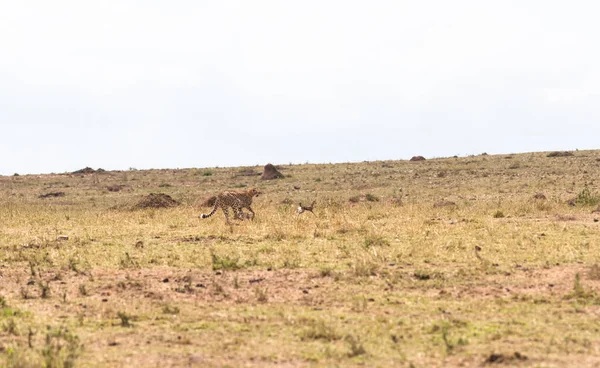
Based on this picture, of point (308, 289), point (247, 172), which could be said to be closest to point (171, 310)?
point (308, 289)

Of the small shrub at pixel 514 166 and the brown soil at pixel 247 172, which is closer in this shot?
the small shrub at pixel 514 166

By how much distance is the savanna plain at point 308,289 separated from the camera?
322 inches

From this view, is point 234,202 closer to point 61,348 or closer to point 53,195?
point 61,348

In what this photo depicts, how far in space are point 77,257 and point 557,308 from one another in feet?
28.8

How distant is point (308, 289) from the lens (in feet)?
37.5

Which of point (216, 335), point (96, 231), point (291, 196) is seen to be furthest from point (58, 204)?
point (216, 335)

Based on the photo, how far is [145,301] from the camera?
35.4 ft

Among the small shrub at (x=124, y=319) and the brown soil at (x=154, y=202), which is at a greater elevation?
the brown soil at (x=154, y=202)

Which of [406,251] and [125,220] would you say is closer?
[406,251]

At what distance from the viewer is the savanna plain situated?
818 centimetres

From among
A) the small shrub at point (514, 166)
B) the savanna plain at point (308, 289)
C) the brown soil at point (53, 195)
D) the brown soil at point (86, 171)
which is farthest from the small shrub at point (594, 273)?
the brown soil at point (86, 171)

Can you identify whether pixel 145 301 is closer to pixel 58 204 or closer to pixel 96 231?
pixel 96 231

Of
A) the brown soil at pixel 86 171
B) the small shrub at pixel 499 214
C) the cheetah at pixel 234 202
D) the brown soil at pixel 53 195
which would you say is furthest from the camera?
the brown soil at pixel 86 171

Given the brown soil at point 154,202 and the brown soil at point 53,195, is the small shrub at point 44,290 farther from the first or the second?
the brown soil at point 53,195
